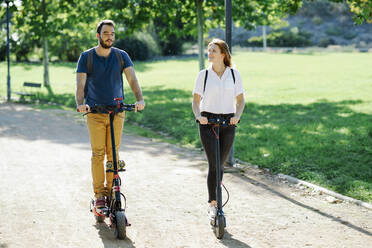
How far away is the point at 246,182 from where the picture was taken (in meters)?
7.55

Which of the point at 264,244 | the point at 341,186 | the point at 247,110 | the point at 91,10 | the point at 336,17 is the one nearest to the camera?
the point at 264,244

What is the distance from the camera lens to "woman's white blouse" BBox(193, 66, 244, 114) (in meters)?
5.17

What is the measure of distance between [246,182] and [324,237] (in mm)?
2427

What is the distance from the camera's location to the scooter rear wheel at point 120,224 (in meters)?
4.98

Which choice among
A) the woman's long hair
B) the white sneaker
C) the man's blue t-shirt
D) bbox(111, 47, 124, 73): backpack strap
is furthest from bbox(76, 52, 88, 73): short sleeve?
the white sneaker

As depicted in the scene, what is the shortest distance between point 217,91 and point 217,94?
0.03 metres

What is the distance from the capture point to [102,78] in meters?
5.14

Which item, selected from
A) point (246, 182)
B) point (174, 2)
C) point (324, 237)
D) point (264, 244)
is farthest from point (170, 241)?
point (174, 2)

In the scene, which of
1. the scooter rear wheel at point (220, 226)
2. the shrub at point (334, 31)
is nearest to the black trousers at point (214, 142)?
the scooter rear wheel at point (220, 226)

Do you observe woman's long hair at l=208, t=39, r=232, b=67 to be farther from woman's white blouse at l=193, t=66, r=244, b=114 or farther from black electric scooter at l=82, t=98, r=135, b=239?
black electric scooter at l=82, t=98, r=135, b=239

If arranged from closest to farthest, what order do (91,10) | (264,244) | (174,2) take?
1. (264,244)
2. (174,2)
3. (91,10)

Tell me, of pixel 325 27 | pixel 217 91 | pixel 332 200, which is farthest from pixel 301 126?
pixel 325 27

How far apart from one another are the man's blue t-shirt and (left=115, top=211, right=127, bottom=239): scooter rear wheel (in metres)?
1.11

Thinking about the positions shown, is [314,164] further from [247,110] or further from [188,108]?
[188,108]
